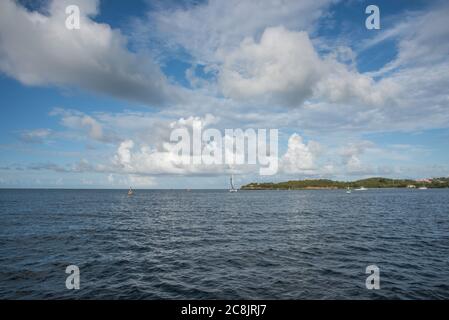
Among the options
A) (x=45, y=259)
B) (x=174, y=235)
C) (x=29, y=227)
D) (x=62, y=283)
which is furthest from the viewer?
(x=29, y=227)

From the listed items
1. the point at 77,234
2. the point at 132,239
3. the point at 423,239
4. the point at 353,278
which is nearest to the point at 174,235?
the point at 132,239

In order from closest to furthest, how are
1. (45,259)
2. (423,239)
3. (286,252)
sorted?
(45,259) < (286,252) < (423,239)

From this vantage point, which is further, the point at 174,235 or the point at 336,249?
the point at 174,235

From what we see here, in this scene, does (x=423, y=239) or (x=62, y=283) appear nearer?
(x=62, y=283)

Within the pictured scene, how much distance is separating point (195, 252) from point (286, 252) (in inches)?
397

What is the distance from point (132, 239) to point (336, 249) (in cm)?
2710

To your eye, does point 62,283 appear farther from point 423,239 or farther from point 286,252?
point 423,239

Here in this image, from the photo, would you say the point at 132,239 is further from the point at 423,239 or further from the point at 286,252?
the point at 423,239
